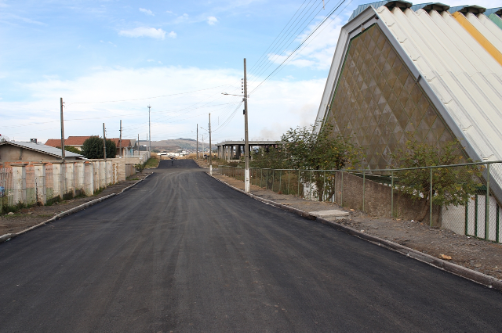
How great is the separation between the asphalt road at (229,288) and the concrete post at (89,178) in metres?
16.1

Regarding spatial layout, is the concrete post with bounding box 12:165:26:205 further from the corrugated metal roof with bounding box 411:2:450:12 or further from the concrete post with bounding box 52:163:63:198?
the corrugated metal roof with bounding box 411:2:450:12

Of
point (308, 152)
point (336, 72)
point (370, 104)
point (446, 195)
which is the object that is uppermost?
point (336, 72)

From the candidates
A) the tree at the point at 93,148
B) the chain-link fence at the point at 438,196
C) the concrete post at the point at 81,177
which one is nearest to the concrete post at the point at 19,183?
the concrete post at the point at 81,177

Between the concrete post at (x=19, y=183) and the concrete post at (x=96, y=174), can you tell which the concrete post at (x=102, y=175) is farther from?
the concrete post at (x=19, y=183)

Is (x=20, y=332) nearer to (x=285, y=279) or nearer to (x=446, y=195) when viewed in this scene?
(x=285, y=279)

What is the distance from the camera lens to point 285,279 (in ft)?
20.1

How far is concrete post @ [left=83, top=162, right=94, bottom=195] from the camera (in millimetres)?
25134

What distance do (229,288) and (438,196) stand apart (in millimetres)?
7948

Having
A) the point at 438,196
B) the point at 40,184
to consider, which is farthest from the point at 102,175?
the point at 438,196

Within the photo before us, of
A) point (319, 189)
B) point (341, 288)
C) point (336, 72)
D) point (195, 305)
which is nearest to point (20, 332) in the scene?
point (195, 305)

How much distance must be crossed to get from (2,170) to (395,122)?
20445mm

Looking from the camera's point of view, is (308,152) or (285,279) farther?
(308,152)

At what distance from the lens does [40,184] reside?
58.5 feet

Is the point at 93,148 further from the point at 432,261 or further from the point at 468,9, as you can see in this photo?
the point at 432,261
